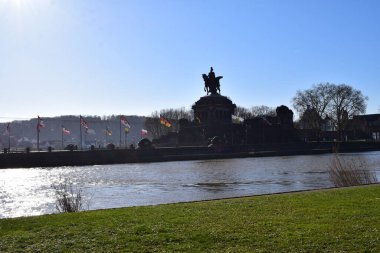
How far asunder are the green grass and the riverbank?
34844mm

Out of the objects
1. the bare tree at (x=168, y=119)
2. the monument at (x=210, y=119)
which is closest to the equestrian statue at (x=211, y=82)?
the monument at (x=210, y=119)

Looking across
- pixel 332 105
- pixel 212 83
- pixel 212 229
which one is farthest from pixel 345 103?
pixel 212 229

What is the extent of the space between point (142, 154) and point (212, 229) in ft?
180

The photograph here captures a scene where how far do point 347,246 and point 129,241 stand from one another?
3.66 meters

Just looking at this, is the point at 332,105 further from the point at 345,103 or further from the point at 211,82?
the point at 211,82

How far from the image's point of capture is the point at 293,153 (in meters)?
72.5

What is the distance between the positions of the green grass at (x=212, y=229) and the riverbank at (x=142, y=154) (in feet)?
114

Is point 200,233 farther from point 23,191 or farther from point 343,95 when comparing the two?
point 343,95

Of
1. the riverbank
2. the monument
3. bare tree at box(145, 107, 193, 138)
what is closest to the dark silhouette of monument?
the monument

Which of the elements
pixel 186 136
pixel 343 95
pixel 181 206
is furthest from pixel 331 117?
pixel 181 206

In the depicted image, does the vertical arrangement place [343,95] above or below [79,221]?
above

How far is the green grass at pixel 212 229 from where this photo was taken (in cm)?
838

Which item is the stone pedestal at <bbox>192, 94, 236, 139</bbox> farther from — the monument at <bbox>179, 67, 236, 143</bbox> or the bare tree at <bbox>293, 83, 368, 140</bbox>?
the bare tree at <bbox>293, 83, 368, 140</bbox>

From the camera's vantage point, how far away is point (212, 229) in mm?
9758
